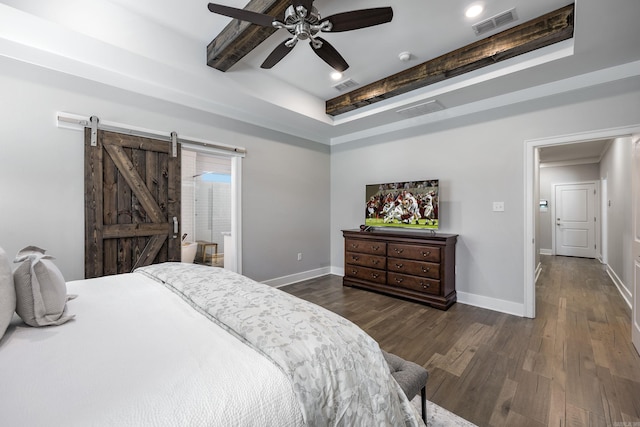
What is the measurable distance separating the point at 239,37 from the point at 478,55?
88.5 inches

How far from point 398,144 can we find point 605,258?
5559mm

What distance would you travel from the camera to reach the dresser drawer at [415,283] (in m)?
3.37

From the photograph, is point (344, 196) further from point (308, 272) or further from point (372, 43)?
point (372, 43)

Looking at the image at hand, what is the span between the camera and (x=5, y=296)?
1.10 metres

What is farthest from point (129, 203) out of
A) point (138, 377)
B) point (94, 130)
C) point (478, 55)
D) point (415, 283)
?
point (478, 55)

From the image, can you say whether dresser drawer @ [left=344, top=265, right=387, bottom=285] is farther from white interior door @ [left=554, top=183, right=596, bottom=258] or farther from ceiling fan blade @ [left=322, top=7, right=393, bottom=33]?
white interior door @ [left=554, top=183, right=596, bottom=258]

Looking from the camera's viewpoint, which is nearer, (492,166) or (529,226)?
(529,226)

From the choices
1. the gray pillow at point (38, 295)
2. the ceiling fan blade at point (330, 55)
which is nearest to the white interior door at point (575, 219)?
the ceiling fan blade at point (330, 55)

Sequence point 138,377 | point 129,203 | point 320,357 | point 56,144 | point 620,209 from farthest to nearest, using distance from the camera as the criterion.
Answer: point 620,209 < point 129,203 < point 56,144 < point 320,357 < point 138,377

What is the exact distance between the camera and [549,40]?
237cm

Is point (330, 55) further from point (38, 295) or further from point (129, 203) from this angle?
point (129, 203)

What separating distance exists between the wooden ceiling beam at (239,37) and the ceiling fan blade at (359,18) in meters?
0.37

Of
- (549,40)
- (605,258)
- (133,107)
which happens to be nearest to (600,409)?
(549,40)

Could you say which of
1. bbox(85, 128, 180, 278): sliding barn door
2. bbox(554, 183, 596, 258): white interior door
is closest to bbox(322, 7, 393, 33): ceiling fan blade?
bbox(85, 128, 180, 278): sliding barn door
